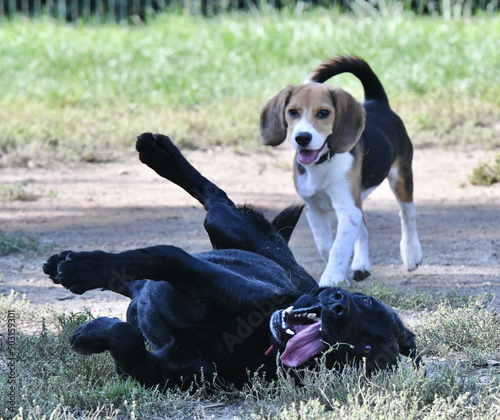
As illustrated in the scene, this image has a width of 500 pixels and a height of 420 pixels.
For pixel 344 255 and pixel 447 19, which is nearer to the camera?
pixel 344 255

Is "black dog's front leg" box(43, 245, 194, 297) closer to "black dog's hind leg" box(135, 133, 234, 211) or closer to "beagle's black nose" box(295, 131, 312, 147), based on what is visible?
"black dog's hind leg" box(135, 133, 234, 211)

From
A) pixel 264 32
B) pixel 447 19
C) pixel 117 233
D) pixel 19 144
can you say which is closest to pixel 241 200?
pixel 117 233

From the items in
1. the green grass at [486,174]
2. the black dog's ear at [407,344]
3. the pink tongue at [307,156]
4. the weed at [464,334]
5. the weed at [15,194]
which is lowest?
the weed at [15,194]

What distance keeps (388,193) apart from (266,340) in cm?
397

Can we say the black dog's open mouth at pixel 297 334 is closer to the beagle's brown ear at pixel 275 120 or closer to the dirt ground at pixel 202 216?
the dirt ground at pixel 202 216

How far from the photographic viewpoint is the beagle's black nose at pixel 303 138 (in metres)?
4.84

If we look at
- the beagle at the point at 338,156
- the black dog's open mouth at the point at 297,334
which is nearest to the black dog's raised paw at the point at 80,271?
the black dog's open mouth at the point at 297,334

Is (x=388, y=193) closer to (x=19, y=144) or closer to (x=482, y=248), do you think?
(x=482, y=248)

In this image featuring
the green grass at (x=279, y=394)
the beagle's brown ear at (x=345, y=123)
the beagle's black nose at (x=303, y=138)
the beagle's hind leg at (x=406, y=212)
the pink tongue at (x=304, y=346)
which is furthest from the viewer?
the beagle's hind leg at (x=406, y=212)

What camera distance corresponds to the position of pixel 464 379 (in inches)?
126

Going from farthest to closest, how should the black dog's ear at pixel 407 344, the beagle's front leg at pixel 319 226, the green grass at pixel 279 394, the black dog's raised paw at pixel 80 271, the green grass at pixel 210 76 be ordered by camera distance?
the green grass at pixel 210 76 < the beagle's front leg at pixel 319 226 < the black dog's ear at pixel 407 344 < the black dog's raised paw at pixel 80 271 < the green grass at pixel 279 394

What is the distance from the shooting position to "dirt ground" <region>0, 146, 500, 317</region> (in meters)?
5.12

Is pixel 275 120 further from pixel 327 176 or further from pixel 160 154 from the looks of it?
pixel 160 154

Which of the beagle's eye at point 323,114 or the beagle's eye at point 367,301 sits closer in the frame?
the beagle's eye at point 367,301
